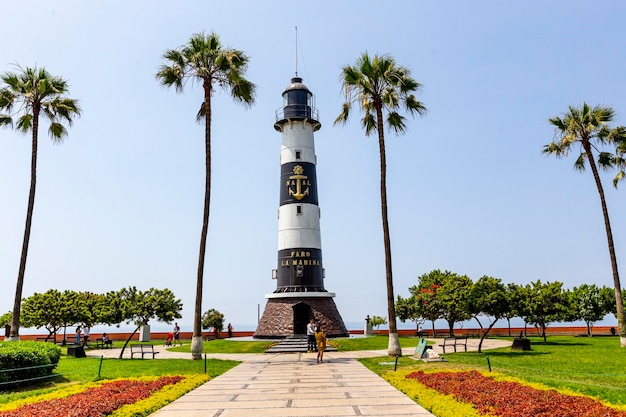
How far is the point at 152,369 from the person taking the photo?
19.2 metres

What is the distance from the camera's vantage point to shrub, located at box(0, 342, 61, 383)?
14.9 metres

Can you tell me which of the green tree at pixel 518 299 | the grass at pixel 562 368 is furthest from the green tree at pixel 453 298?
the grass at pixel 562 368

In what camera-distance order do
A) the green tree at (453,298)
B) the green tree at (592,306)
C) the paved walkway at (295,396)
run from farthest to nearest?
the green tree at (592,306)
the green tree at (453,298)
the paved walkway at (295,396)

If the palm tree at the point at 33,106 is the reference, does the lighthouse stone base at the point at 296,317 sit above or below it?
below

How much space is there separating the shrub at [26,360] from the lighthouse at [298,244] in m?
18.5

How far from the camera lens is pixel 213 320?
151 feet

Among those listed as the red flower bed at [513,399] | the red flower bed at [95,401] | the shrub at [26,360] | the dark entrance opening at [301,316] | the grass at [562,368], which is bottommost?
the grass at [562,368]

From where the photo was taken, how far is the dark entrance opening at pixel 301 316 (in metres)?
34.0

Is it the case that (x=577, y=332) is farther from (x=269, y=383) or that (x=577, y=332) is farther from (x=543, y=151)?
(x=269, y=383)

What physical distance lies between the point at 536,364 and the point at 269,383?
11225 millimetres

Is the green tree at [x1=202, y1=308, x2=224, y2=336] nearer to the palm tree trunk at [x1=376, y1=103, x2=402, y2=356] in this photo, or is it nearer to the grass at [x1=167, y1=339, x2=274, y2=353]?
the grass at [x1=167, y1=339, x2=274, y2=353]

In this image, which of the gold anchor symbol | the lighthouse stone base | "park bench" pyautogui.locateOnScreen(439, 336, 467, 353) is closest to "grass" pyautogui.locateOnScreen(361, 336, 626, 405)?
"park bench" pyautogui.locateOnScreen(439, 336, 467, 353)

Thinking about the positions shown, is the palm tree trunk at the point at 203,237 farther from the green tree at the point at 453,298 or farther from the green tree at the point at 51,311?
the green tree at the point at 453,298

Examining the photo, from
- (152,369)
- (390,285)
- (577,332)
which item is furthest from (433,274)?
(152,369)
